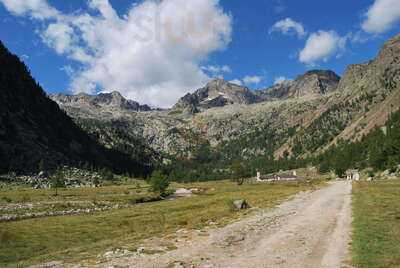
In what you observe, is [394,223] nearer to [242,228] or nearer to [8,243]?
[242,228]

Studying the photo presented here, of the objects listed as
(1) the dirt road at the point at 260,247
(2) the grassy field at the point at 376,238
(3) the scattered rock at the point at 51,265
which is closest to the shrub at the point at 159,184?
(2) the grassy field at the point at 376,238

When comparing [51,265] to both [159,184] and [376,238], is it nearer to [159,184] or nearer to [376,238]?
[376,238]

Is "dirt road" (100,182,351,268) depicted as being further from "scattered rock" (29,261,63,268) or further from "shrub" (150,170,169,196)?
"shrub" (150,170,169,196)

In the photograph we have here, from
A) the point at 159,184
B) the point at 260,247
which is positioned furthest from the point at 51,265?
the point at 159,184

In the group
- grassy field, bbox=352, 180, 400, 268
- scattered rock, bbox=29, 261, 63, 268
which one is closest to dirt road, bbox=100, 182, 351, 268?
grassy field, bbox=352, 180, 400, 268

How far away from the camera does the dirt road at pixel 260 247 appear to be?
22.2 meters

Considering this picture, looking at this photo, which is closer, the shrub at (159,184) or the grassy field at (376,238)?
the grassy field at (376,238)

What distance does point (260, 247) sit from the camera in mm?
26422

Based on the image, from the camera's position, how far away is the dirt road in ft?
72.7

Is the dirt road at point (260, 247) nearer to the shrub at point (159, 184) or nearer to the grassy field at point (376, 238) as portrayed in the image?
the grassy field at point (376, 238)

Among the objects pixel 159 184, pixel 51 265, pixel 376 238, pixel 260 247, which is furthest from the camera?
pixel 159 184

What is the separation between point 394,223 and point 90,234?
102 ft

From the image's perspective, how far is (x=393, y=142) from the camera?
17275 centimetres

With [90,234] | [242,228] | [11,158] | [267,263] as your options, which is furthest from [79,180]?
[267,263]
